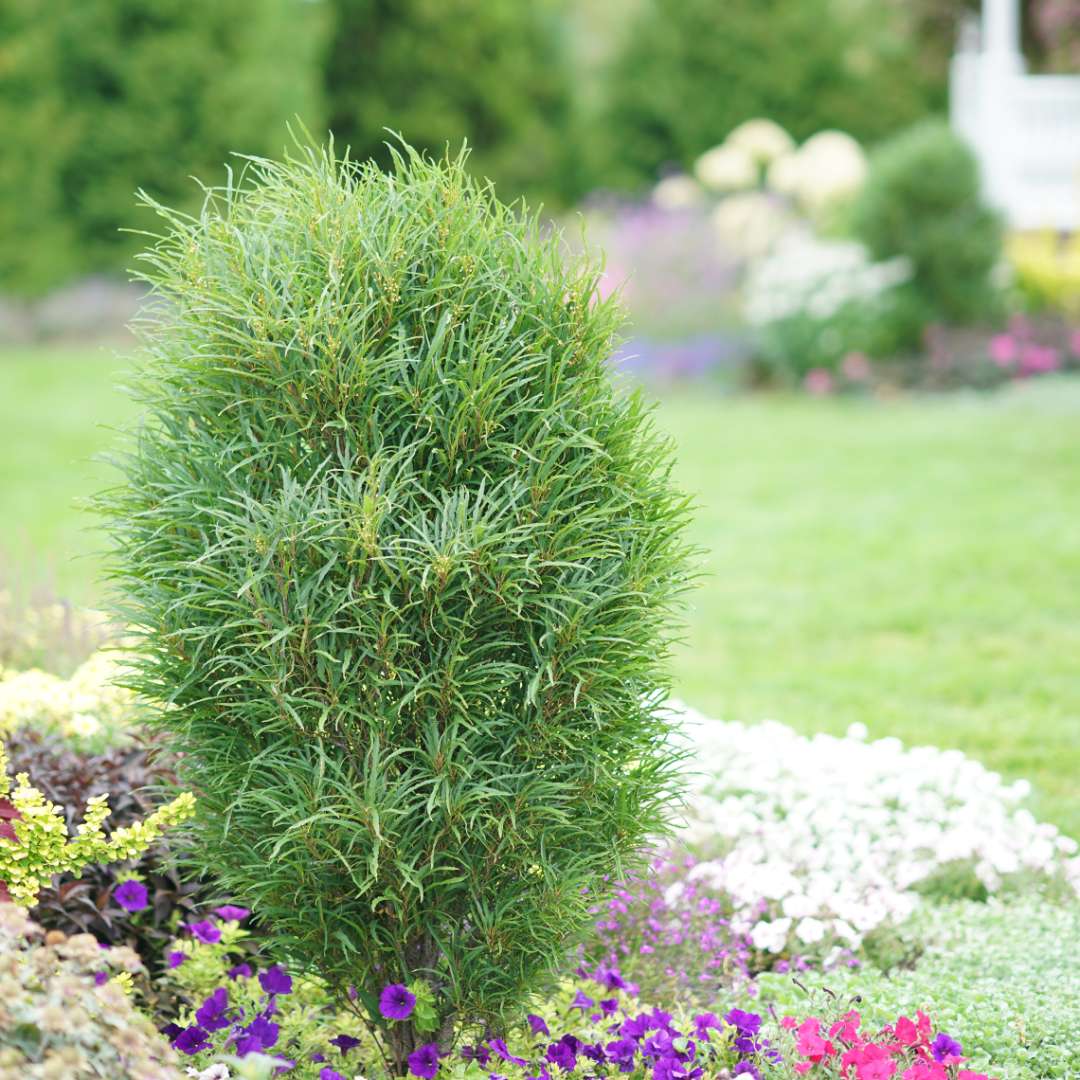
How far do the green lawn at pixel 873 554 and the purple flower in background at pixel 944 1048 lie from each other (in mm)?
1411

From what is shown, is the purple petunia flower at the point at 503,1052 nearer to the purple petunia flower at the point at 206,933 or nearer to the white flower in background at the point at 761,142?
the purple petunia flower at the point at 206,933

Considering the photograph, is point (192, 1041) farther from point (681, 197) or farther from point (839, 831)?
point (681, 197)

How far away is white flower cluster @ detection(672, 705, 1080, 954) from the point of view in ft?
11.5

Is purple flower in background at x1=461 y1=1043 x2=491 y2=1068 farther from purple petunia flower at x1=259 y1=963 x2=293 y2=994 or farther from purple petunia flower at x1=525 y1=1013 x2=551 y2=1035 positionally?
purple petunia flower at x1=259 y1=963 x2=293 y2=994

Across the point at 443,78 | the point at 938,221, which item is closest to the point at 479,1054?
the point at 938,221

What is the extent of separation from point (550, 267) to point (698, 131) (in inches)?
715

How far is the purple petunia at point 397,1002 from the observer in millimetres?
2508

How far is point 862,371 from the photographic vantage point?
11.9 meters

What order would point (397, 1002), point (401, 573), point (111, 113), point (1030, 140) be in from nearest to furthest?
point (401, 573), point (397, 1002), point (1030, 140), point (111, 113)

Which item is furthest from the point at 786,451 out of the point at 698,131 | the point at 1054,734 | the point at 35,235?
the point at 698,131

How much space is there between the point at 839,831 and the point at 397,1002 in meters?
1.80

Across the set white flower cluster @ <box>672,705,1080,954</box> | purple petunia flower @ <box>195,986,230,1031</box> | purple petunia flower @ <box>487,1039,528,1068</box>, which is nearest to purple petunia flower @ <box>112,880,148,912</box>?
purple petunia flower @ <box>195,986,230,1031</box>

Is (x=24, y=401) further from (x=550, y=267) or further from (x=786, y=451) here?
(x=550, y=267)

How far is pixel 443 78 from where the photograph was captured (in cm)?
1814
